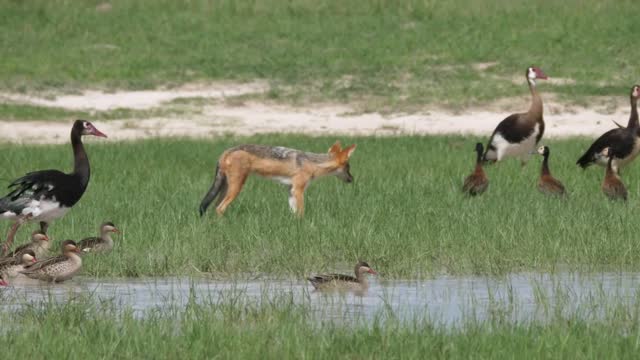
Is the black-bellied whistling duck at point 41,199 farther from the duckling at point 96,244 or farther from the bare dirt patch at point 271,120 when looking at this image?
the bare dirt patch at point 271,120

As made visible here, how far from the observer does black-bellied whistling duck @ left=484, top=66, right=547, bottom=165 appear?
1952 cm

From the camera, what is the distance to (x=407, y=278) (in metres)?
11.8

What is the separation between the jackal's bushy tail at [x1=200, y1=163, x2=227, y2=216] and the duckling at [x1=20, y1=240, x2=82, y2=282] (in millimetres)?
3341

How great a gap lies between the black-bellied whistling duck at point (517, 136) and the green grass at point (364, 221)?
0.21 meters

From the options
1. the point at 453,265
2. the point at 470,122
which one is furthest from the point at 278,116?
the point at 453,265

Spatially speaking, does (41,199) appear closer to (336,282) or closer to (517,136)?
(336,282)

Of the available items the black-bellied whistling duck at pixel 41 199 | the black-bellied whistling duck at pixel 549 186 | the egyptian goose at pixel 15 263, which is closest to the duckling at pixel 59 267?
the egyptian goose at pixel 15 263

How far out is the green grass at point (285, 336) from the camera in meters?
8.41

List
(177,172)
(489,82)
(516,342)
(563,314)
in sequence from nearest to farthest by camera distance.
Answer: (516,342)
(563,314)
(177,172)
(489,82)

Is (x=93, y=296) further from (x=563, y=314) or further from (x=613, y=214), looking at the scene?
(x=613, y=214)

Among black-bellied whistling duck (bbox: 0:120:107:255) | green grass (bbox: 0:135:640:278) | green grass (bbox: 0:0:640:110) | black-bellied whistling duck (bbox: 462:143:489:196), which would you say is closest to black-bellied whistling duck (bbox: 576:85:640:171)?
green grass (bbox: 0:135:640:278)

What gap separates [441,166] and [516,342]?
10.7m

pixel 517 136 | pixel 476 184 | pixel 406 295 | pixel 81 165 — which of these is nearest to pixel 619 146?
pixel 517 136

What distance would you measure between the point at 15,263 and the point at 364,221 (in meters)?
3.48
